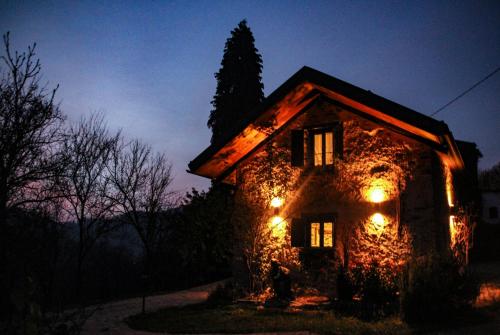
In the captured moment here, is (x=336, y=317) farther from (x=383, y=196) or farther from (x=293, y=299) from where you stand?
(x=383, y=196)

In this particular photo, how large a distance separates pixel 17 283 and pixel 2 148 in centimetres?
494

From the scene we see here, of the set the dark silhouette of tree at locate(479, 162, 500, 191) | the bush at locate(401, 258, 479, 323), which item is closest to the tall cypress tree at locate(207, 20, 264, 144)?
the bush at locate(401, 258, 479, 323)

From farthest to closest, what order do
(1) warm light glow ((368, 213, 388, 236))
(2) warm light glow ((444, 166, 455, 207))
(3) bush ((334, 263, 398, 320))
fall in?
(2) warm light glow ((444, 166, 455, 207)) < (1) warm light glow ((368, 213, 388, 236)) < (3) bush ((334, 263, 398, 320))

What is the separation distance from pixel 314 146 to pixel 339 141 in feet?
2.96

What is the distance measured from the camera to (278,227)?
11.3 m

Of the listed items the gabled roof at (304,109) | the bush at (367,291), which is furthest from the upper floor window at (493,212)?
the bush at (367,291)

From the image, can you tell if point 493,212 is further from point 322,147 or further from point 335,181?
point 335,181

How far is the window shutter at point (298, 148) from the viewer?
446 inches

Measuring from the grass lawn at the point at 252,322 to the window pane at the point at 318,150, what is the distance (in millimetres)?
4246

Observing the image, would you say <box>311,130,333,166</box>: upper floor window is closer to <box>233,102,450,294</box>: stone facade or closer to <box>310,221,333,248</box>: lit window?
<box>233,102,450,294</box>: stone facade

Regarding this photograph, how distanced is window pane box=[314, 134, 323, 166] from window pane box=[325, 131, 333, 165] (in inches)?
6.7

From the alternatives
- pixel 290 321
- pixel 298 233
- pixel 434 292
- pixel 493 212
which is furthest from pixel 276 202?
pixel 493 212

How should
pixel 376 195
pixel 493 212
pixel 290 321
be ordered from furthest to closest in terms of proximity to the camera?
pixel 493 212 < pixel 376 195 < pixel 290 321

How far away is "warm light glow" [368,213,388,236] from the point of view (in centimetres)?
989
